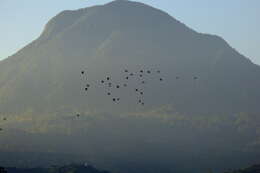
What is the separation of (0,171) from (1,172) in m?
1.57

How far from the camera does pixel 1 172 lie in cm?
17825

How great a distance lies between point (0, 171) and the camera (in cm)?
17675

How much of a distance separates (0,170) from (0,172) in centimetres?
157

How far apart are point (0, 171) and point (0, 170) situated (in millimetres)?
350

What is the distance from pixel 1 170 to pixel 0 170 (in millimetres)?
3426

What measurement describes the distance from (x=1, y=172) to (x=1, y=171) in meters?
1.66

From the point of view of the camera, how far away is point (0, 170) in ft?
581

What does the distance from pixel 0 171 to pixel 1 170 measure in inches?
144

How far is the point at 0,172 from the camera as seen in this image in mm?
175500

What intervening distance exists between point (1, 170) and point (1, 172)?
86.0 inches

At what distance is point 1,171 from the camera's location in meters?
180

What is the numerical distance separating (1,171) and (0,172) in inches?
174

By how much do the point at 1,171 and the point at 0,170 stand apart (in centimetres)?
296
